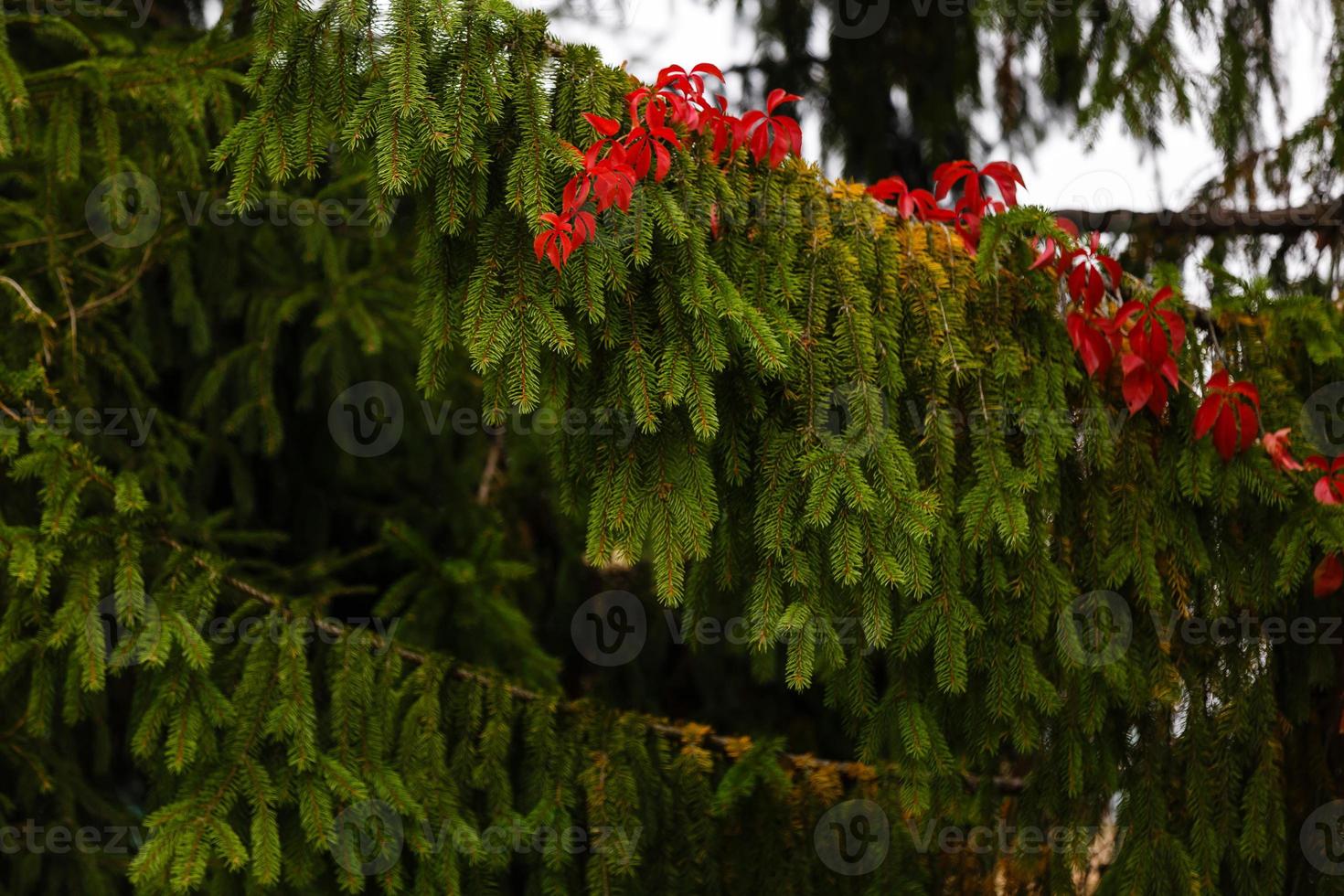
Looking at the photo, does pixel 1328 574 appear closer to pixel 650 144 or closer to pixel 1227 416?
pixel 1227 416

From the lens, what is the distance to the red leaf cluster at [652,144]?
1.95 meters

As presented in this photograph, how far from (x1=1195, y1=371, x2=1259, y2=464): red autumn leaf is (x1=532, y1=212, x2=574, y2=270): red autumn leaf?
55.9 inches

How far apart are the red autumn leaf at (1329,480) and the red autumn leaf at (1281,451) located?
1.3 inches

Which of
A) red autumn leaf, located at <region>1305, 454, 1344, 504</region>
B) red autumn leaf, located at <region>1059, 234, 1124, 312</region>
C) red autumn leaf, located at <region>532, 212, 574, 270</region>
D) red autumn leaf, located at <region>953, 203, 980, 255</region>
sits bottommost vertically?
red autumn leaf, located at <region>1305, 454, 1344, 504</region>

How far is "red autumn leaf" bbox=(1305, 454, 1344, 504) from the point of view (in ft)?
8.00

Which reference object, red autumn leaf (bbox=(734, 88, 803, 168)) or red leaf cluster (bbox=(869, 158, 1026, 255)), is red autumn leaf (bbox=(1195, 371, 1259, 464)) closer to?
red leaf cluster (bbox=(869, 158, 1026, 255))

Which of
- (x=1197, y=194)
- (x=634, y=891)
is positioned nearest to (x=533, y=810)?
(x=634, y=891)

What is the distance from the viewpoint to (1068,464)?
2.58 m

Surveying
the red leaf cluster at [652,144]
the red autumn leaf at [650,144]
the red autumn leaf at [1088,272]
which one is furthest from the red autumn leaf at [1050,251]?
the red autumn leaf at [650,144]

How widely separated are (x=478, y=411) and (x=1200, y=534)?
2577 millimetres

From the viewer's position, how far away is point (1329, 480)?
246 cm

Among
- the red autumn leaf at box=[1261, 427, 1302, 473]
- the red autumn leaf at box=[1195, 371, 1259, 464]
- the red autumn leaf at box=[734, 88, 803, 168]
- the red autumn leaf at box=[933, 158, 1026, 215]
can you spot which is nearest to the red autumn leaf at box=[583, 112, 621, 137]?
the red autumn leaf at box=[734, 88, 803, 168]

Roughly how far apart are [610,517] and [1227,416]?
1.34 metres

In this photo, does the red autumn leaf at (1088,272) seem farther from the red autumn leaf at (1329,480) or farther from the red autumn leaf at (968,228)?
the red autumn leaf at (1329,480)
